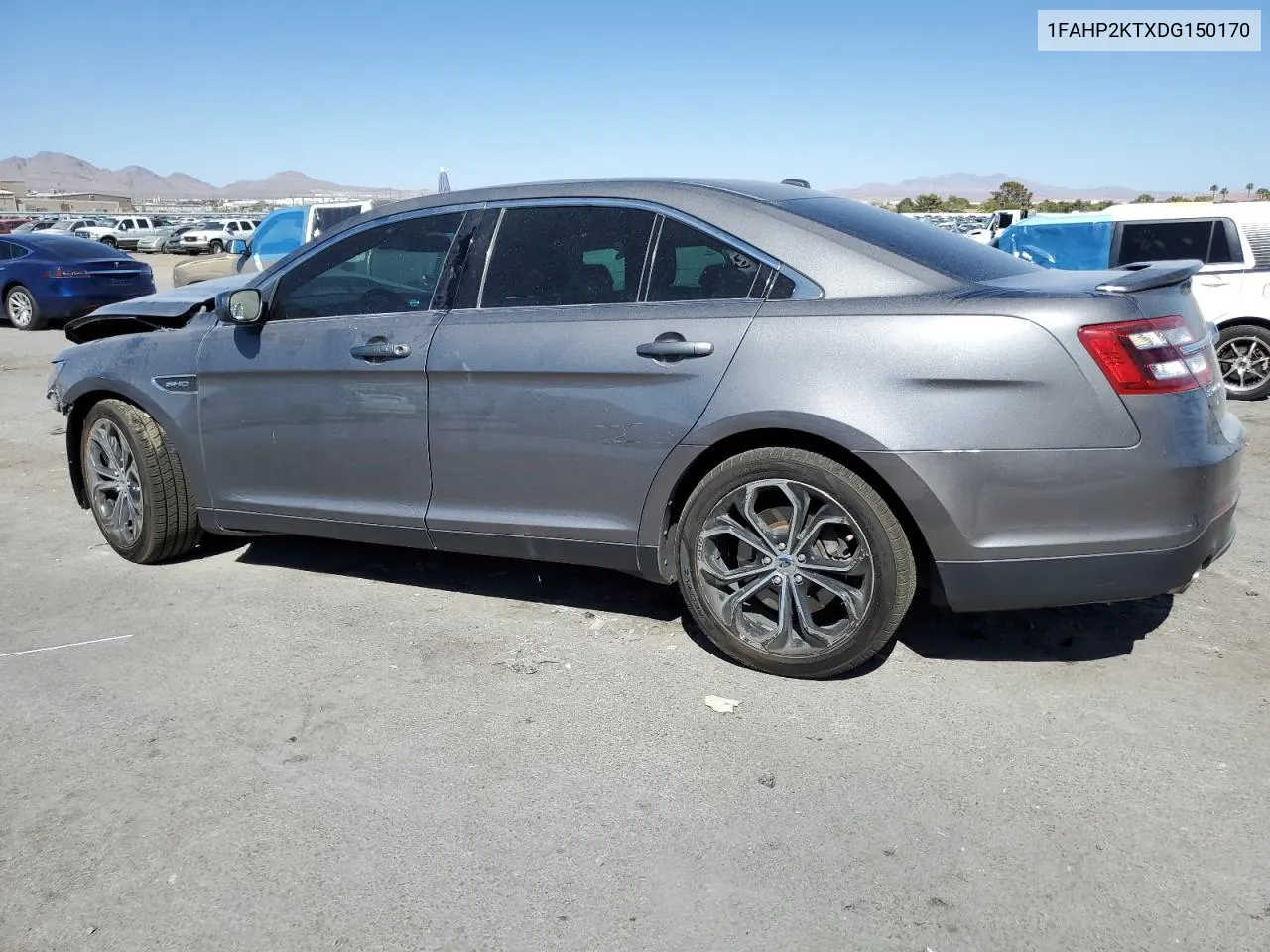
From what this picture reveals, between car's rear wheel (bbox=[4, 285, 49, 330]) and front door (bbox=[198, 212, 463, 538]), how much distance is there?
45.0 feet

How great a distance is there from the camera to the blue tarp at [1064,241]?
10.6 metres

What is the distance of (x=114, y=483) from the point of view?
5.41m

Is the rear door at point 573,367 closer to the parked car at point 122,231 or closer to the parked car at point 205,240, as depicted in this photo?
the parked car at point 205,240

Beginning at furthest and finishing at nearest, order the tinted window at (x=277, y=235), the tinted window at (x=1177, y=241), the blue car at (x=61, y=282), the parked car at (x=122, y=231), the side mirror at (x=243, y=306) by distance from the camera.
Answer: the parked car at (x=122, y=231)
the blue car at (x=61, y=282)
the tinted window at (x=277, y=235)
the tinted window at (x=1177, y=241)
the side mirror at (x=243, y=306)

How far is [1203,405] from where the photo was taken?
3504 millimetres

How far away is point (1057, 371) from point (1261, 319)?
24.8 feet

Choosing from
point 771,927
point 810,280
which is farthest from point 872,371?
point 771,927

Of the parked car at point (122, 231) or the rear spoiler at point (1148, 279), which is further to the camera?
the parked car at point (122, 231)

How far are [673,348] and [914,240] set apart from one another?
0.98 m

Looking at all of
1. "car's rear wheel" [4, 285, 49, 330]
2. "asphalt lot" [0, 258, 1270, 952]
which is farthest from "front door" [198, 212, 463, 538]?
"car's rear wheel" [4, 285, 49, 330]

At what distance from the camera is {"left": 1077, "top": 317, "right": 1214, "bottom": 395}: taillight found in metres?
3.33

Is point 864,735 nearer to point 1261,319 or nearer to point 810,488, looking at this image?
point 810,488

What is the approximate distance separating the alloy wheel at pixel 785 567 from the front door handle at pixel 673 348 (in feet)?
1.59

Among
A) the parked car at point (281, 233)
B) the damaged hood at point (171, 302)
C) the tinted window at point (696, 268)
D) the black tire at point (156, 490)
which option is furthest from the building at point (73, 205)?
the tinted window at point (696, 268)
